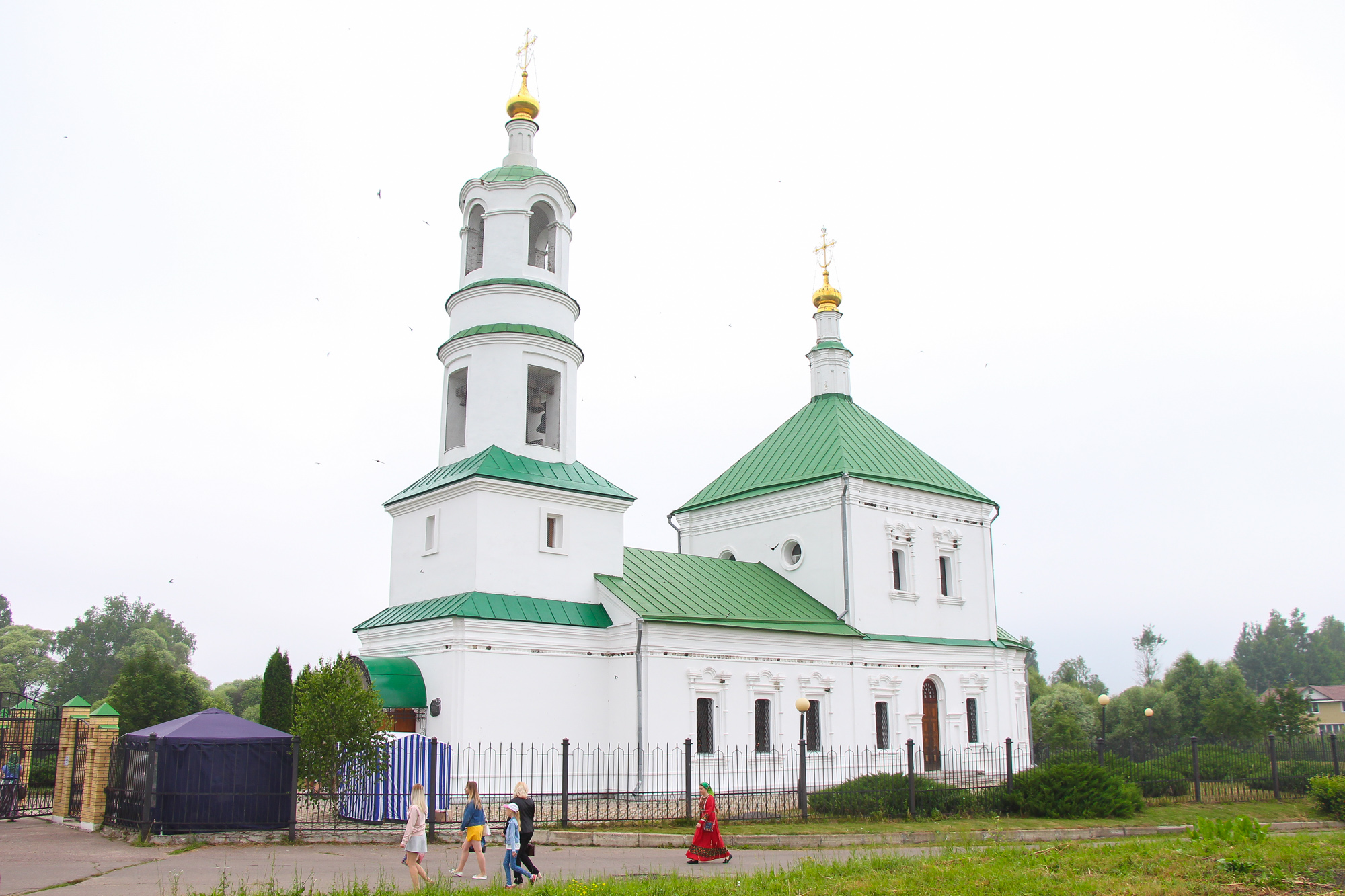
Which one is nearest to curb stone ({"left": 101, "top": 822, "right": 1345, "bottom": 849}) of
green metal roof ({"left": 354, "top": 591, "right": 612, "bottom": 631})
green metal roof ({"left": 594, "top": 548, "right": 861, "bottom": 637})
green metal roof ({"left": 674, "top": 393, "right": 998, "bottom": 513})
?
green metal roof ({"left": 354, "top": 591, "right": 612, "bottom": 631})

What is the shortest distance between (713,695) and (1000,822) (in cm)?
653

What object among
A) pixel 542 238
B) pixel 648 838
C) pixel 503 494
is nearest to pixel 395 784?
pixel 648 838

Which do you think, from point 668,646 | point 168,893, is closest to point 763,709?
point 668,646

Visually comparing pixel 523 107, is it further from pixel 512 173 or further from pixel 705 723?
pixel 705 723

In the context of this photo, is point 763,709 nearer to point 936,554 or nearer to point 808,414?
point 936,554

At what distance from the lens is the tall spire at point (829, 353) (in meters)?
31.8

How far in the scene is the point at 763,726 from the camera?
73.3ft

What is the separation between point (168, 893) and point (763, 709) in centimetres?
1442

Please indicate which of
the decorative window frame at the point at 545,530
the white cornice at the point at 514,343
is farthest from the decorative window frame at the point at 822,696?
the white cornice at the point at 514,343

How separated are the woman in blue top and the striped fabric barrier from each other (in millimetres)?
3488

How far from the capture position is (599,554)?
2172cm

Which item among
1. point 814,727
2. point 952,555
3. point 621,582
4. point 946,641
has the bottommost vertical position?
point 814,727

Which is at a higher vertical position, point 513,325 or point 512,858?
point 513,325

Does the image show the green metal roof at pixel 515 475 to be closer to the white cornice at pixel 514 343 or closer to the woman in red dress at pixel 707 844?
the white cornice at pixel 514 343
